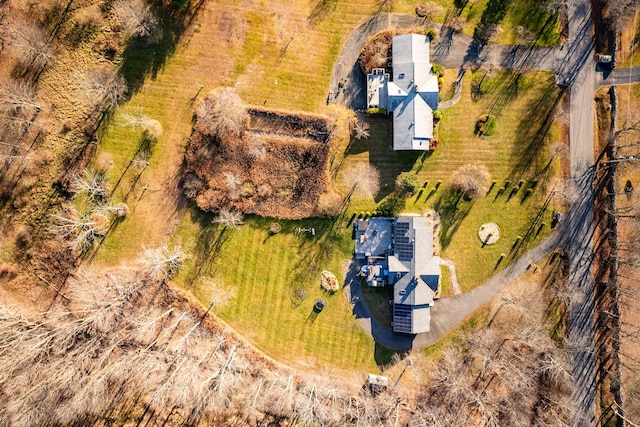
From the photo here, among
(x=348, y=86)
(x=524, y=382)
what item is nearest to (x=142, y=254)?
(x=348, y=86)

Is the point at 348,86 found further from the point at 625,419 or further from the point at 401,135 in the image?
the point at 625,419

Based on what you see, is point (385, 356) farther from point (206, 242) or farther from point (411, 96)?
point (411, 96)

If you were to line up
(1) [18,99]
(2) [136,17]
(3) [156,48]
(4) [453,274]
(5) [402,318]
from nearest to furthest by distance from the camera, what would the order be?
(1) [18,99]
(2) [136,17]
(5) [402,318]
(3) [156,48]
(4) [453,274]

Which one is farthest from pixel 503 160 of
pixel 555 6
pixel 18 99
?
pixel 18 99

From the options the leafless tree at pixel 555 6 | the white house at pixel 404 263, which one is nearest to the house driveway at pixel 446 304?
the white house at pixel 404 263

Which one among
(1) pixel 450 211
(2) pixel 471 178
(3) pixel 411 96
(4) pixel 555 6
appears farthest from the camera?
(1) pixel 450 211

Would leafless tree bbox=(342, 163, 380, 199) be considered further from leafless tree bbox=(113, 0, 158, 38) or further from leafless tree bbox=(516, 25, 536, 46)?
leafless tree bbox=(113, 0, 158, 38)
